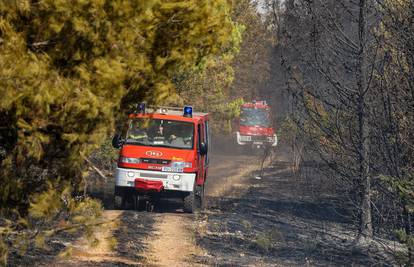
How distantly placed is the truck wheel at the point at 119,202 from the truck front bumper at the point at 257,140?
27.1 m

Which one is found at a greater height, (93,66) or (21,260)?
(93,66)

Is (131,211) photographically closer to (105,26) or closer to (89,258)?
(89,258)

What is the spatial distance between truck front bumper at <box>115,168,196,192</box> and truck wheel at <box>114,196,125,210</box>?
1.83ft

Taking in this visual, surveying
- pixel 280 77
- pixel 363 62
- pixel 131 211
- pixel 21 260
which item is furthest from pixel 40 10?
pixel 280 77

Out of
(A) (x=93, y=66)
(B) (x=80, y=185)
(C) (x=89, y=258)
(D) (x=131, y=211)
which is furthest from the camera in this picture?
(D) (x=131, y=211)

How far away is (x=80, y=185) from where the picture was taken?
8867 millimetres

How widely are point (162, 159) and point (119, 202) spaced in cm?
151

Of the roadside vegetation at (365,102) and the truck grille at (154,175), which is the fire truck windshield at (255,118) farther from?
the roadside vegetation at (365,102)

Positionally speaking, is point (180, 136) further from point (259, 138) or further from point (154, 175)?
point (259, 138)

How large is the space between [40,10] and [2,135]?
1.48 meters

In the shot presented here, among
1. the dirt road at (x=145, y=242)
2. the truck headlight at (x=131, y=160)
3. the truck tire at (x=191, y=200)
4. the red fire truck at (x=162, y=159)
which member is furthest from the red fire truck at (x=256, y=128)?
the truck headlight at (x=131, y=160)

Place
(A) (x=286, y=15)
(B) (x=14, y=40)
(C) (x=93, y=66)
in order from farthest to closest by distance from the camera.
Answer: (A) (x=286, y=15)
(C) (x=93, y=66)
(B) (x=14, y=40)

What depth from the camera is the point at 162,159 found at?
17875 mm

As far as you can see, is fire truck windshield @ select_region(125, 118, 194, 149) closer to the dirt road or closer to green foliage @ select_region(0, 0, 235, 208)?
the dirt road
